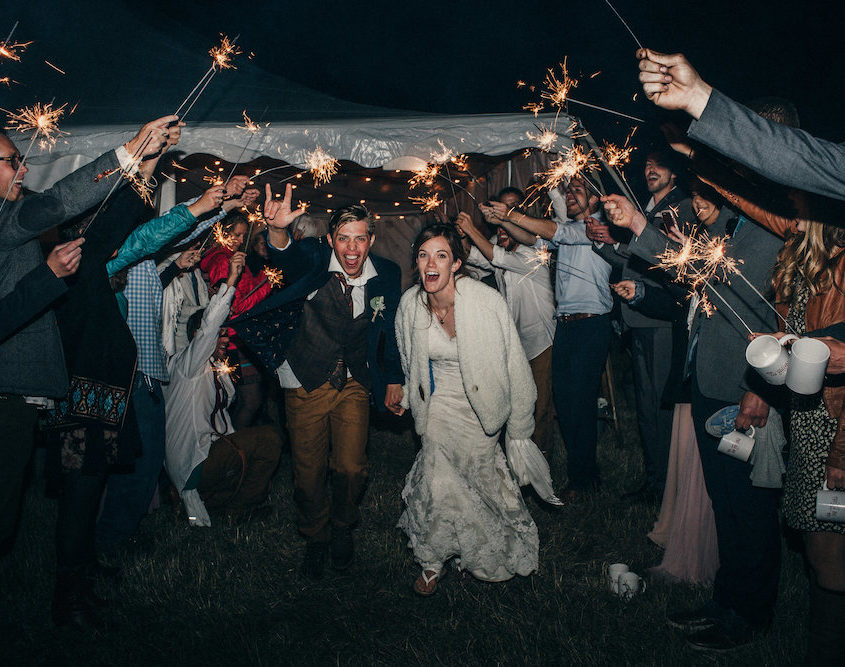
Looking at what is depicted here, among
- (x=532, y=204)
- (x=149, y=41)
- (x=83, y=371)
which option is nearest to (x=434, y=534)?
(x=83, y=371)

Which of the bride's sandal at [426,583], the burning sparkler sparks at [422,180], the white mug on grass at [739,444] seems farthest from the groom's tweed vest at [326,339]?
the burning sparkler sparks at [422,180]

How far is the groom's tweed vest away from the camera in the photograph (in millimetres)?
3594

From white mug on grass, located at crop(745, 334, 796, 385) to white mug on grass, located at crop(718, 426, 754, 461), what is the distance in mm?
862

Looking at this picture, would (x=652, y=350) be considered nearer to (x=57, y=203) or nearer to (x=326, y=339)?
(x=326, y=339)

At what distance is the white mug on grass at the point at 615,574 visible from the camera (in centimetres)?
316

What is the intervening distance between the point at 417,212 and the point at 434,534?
8250 millimetres

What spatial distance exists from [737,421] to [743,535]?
590 mm

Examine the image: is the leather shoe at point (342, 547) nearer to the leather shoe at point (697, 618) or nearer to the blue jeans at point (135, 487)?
the blue jeans at point (135, 487)

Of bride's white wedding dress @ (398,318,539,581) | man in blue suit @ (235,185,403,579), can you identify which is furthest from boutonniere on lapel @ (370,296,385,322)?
bride's white wedding dress @ (398,318,539,581)

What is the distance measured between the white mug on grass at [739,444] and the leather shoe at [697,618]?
2.83 feet

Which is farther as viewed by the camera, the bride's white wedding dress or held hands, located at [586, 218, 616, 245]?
held hands, located at [586, 218, 616, 245]

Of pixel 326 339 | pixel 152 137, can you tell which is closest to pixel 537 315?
pixel 326 339

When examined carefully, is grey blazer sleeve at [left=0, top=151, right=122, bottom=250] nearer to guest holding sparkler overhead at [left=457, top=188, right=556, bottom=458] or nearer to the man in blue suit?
the man in blue suit

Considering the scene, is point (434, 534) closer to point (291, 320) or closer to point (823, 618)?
point (291, 320)
